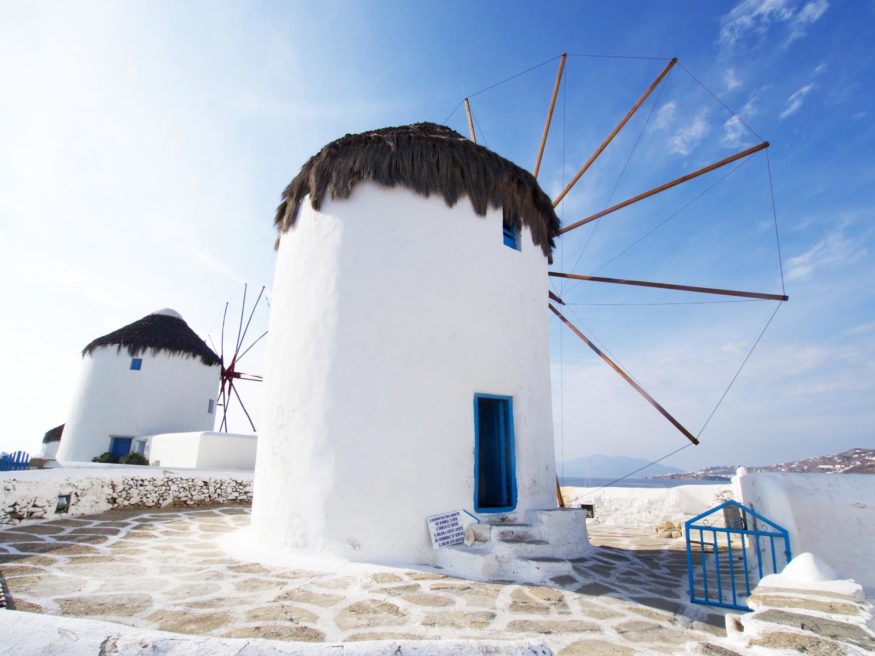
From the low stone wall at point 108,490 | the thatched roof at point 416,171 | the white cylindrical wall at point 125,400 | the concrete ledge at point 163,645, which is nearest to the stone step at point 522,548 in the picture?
the concrete ledge at point 163,645

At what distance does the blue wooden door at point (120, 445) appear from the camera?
1695 cm

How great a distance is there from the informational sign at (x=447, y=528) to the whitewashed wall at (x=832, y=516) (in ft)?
9.97

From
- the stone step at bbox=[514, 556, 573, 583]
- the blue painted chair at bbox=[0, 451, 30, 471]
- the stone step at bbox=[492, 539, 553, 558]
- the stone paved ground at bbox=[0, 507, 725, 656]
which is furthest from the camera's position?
the blue painted chair at bbox=[0, 451, 30, 471]

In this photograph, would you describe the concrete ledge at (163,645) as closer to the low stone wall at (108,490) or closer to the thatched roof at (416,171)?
the thatched roof at (416,171)

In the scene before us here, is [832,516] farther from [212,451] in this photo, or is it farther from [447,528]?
[212,451]

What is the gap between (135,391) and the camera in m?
17.4

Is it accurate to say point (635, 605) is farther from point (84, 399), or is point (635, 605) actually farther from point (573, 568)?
point (84, 399)

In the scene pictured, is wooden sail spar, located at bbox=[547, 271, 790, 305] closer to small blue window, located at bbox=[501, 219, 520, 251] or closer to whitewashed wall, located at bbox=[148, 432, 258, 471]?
small blue window, located at bbox=[501, 219, 520, 251]

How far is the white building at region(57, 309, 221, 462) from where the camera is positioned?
17.1 meters

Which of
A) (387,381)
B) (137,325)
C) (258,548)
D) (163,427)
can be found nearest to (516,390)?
(387,381)

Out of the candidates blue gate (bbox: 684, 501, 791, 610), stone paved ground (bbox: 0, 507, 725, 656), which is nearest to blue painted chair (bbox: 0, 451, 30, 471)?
stone paved ground (bbox: 0, 507, 725, 656)

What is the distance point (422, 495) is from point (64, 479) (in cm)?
642

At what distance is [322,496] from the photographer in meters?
5.49

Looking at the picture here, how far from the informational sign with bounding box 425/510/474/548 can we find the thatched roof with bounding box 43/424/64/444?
2835cm
